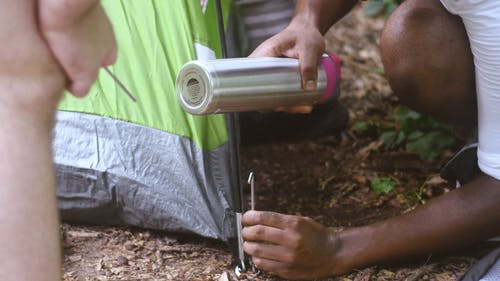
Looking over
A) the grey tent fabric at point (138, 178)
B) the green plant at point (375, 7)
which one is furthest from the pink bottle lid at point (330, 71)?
the green plant at point (375, 7)

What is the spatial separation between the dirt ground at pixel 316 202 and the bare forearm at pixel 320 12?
428 millimetres

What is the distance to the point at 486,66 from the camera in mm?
1565

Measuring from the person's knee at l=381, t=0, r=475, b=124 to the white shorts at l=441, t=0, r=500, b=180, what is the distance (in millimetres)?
61

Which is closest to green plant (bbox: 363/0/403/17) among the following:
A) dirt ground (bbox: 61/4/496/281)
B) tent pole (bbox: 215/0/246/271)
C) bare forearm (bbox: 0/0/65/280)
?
dirt ground (bbox: 61/4/496/281)

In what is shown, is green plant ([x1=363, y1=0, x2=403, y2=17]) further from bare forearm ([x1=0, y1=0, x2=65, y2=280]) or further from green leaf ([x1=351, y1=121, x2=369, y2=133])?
bare forearm ([x1=0, y1=0, x2=65, y2=280])

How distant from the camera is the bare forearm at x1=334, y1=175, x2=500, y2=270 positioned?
1586 mm

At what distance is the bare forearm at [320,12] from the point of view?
1.73 m

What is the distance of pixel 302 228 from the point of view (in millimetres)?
1554

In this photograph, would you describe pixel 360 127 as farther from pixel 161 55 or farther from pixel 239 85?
pixel 239 85

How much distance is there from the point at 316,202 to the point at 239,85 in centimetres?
56

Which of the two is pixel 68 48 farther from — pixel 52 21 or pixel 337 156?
pixel 337 156

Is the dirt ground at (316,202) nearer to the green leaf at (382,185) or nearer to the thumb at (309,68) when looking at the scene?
the green leaf at (382,185)

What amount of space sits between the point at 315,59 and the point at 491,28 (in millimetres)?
323

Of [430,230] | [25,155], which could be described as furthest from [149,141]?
[25,155]
